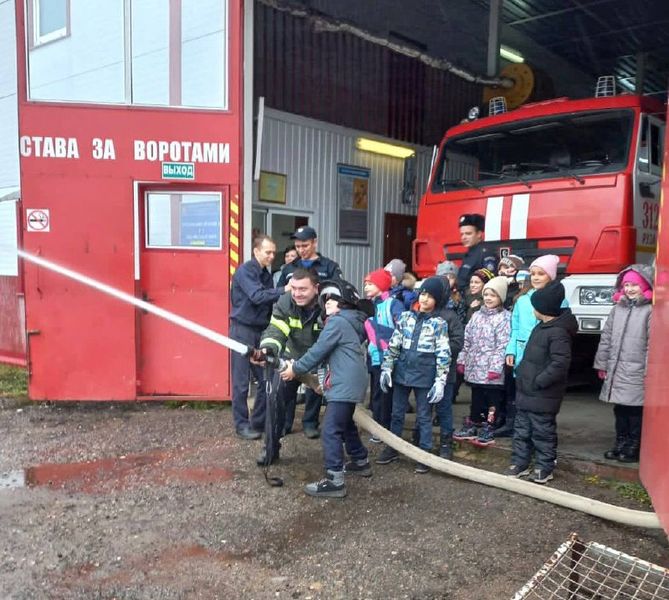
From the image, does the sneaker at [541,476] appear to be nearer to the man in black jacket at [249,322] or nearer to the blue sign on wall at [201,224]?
the man in black jacket at [249,322]

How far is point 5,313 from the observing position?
8242 mm

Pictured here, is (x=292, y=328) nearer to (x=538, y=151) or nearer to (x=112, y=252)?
(x=112, y=252)

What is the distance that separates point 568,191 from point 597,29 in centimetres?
919

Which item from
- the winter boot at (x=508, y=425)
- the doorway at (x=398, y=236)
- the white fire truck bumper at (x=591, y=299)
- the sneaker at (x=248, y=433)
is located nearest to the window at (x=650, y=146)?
the white fire truck bumper at (x=591, y=299)

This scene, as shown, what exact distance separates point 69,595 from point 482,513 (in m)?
2.37

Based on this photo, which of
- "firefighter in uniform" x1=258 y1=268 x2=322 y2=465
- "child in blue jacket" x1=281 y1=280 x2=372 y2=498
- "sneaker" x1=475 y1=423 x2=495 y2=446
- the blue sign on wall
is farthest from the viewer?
the blue sign on wall

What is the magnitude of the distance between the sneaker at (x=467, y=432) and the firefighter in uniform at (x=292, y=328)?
56.2 inches

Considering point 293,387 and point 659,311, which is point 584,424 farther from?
point 659,311

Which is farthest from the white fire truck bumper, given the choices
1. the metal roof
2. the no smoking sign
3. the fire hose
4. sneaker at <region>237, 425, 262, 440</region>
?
the metal roof

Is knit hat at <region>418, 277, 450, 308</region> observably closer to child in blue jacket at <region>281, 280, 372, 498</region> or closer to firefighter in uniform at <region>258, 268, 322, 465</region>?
child in blue jacket at <region>281, 280, 372, 498</region>

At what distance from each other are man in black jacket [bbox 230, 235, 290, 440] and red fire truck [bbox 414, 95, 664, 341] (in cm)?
238

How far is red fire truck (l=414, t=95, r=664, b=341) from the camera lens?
5.46 m

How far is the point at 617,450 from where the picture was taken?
4.38 meters

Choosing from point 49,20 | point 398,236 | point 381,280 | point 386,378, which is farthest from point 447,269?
point 49,20
